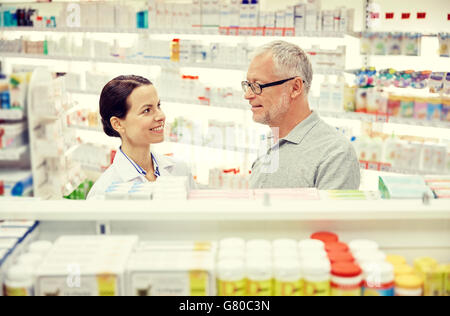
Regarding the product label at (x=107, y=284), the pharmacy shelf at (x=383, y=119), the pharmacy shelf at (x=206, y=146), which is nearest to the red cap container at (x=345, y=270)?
the product label at (x=107, y=284)

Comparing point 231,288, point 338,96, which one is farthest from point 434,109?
point 231,288

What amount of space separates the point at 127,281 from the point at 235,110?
194 inches

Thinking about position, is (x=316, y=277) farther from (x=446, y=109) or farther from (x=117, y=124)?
(x=446, y=109)

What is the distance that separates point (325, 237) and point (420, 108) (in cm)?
340

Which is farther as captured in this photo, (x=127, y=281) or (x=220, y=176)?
(x=220, y=176)

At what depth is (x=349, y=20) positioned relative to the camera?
4945 mm

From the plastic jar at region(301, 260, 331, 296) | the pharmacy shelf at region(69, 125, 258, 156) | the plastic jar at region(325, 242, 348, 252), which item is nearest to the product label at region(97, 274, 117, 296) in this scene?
the plastic jar at region(301, 260, 331, 296)

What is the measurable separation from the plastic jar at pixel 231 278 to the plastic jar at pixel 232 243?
12 cm

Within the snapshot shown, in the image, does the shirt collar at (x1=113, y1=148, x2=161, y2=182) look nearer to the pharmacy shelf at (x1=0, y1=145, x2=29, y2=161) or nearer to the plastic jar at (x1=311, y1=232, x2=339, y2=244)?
the pharmacy shelf at (x1=0, y1=145, x2=29, y2=161)

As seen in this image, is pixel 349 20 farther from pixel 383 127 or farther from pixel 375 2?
pixel 383 127

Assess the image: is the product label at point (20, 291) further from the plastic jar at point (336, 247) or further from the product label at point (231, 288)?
the plastic jar at point (336, 247)

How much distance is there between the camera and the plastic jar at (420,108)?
4.67m

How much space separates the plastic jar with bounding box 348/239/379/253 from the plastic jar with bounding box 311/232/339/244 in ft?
0.21
